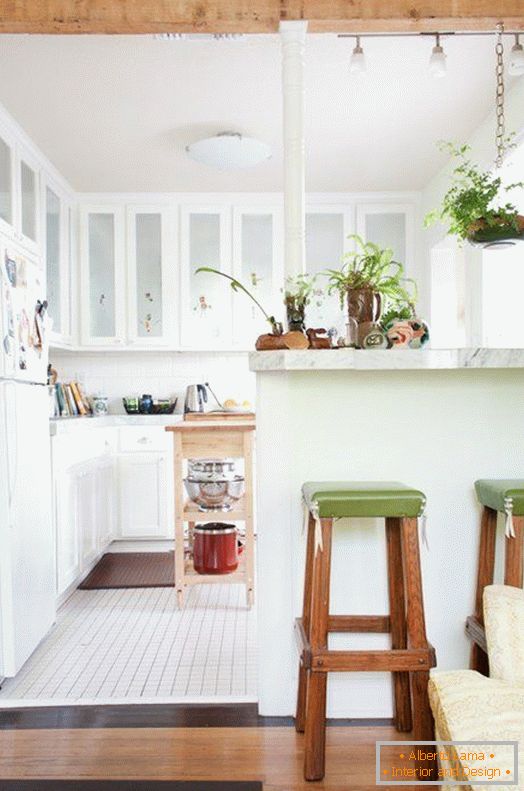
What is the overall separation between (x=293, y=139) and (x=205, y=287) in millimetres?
2719

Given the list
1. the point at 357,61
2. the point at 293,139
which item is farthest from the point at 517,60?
the point at 293,139

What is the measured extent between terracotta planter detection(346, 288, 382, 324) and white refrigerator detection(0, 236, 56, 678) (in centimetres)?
130

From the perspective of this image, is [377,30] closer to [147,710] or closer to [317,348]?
[317,348]

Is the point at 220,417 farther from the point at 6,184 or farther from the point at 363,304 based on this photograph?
the point at 363,304

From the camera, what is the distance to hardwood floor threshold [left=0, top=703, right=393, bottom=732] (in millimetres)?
2137

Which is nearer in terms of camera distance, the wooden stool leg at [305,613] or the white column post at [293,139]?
the wooden stool leg at [305,613]

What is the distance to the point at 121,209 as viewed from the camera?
500 cm

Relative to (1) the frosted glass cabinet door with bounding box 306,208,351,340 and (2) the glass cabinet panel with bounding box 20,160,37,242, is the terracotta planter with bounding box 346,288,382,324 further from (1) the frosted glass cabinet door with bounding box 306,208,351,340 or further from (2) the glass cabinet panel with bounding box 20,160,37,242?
(1) the frosted glass cabinet door with bounding box 306,208,351,340

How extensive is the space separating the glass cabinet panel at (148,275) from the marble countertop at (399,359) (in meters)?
3.22

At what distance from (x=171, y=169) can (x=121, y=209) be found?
747 mm

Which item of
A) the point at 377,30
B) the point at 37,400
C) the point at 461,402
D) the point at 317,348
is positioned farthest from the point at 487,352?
the point at 37,400

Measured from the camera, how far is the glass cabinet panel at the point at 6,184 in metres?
3.25

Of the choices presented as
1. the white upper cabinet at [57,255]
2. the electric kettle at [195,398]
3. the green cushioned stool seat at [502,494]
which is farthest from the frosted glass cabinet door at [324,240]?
the green cushioned stool seat at [502,494]

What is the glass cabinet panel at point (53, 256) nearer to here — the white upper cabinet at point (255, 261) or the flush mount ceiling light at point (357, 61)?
the white upper cabinet at point (255, 261)
